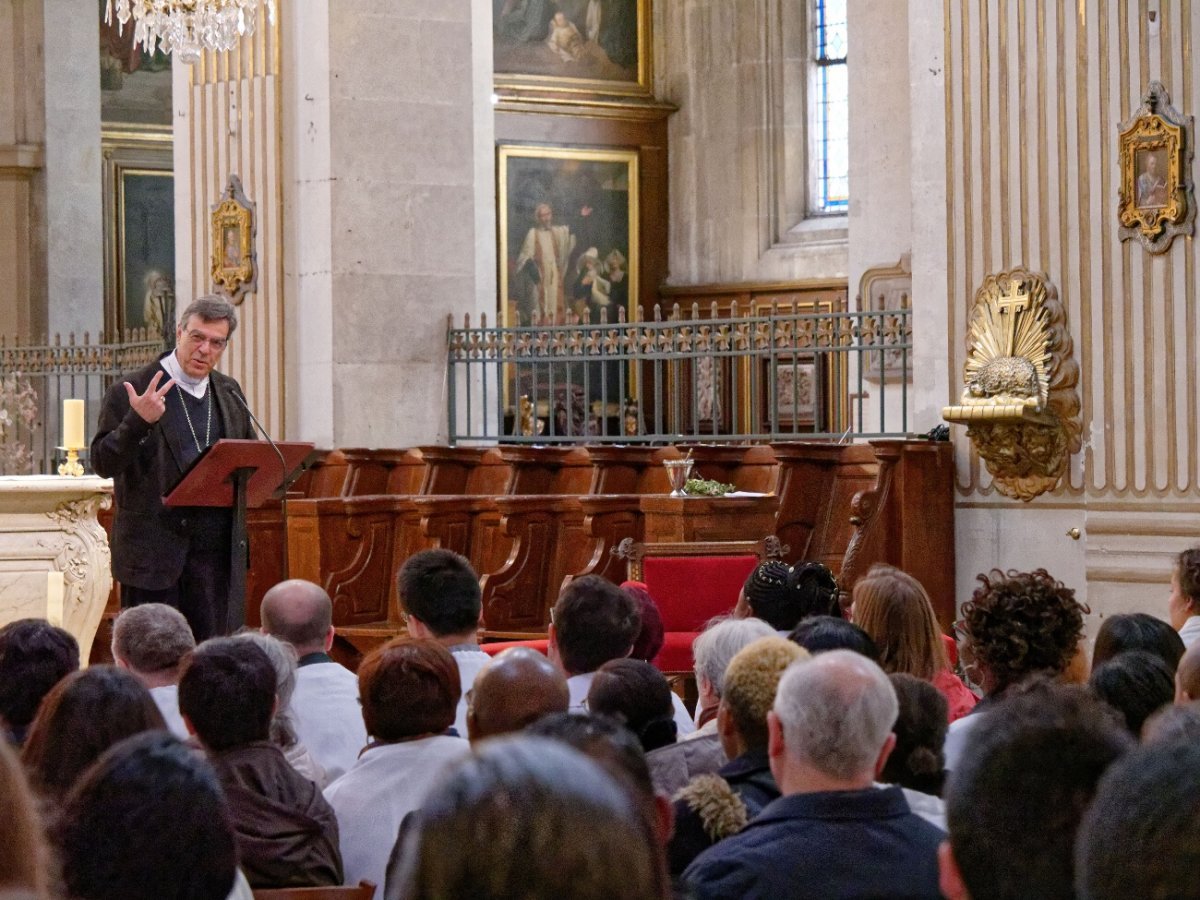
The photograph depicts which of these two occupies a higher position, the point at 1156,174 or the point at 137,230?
the point at 137,230

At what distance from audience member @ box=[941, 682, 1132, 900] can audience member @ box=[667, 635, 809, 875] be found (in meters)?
0.97

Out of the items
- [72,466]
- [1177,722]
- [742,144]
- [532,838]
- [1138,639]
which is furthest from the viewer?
[742,144]

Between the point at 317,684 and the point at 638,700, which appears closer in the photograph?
the point at 638,700

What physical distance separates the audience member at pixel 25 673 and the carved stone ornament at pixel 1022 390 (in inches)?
211

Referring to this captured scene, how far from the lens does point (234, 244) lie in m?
11.6

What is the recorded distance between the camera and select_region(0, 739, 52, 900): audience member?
1315 mm

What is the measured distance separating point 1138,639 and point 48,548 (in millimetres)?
4220

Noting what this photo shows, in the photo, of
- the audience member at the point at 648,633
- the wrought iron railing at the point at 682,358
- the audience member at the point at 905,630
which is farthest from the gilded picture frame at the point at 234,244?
the audience member at the point at 905,630

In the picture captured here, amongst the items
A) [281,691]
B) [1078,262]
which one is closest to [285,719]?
[281,691]

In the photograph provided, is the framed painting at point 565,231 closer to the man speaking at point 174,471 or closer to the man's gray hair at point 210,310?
the man speaking at point 174,471

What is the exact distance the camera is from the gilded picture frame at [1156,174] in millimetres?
8094

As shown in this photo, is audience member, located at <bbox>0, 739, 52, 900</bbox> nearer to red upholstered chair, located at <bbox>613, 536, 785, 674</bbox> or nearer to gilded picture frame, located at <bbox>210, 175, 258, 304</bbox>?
red upholstered chair, located at <bbox>613, 536, 785, 674</bbox>

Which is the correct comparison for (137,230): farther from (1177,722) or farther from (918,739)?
(1177,722)

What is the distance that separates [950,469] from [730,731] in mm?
5610
